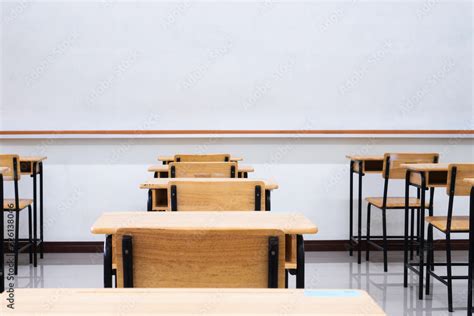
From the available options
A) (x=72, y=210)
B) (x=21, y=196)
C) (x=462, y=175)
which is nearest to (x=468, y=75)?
(x=462, y=175)

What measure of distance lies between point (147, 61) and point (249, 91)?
0.99 metres

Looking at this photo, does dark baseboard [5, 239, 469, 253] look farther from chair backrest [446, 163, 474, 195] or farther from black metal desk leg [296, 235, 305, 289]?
black metal desk leg [296, 235, 305, 289]

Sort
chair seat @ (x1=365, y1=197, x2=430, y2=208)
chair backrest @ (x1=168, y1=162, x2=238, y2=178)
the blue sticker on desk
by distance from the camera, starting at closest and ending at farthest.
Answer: the blue sticker on desk < chair backrest @ (x1=168, y1=162, x2=238, y2=178) < chair seat @ (x1=365, y1=197, x2=430, y2=208)

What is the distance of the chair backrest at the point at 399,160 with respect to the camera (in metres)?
4.96

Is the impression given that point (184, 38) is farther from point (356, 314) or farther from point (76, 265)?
point (356, 314)

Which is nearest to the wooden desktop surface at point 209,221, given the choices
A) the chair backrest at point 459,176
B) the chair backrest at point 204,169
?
the chair backrest at point 204,169

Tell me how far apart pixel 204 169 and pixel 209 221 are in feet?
5.12

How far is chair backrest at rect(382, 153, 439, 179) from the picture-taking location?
496 cm

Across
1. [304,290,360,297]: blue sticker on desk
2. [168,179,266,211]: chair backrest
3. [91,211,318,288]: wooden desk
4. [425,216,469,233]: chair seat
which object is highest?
[168,179,266,211]: chair backrest

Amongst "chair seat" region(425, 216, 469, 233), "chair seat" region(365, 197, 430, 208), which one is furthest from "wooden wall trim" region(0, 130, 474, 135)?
"chair seat" region(425, 216, 469, 233)

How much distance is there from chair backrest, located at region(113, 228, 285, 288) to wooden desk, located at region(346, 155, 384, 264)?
3.88 m

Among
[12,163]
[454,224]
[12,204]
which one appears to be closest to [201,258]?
[454,224]

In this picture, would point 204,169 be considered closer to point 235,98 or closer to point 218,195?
point 218,195

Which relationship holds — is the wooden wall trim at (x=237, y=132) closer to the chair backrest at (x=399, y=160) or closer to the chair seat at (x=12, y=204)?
the chair seat at (x=12, y=204)
